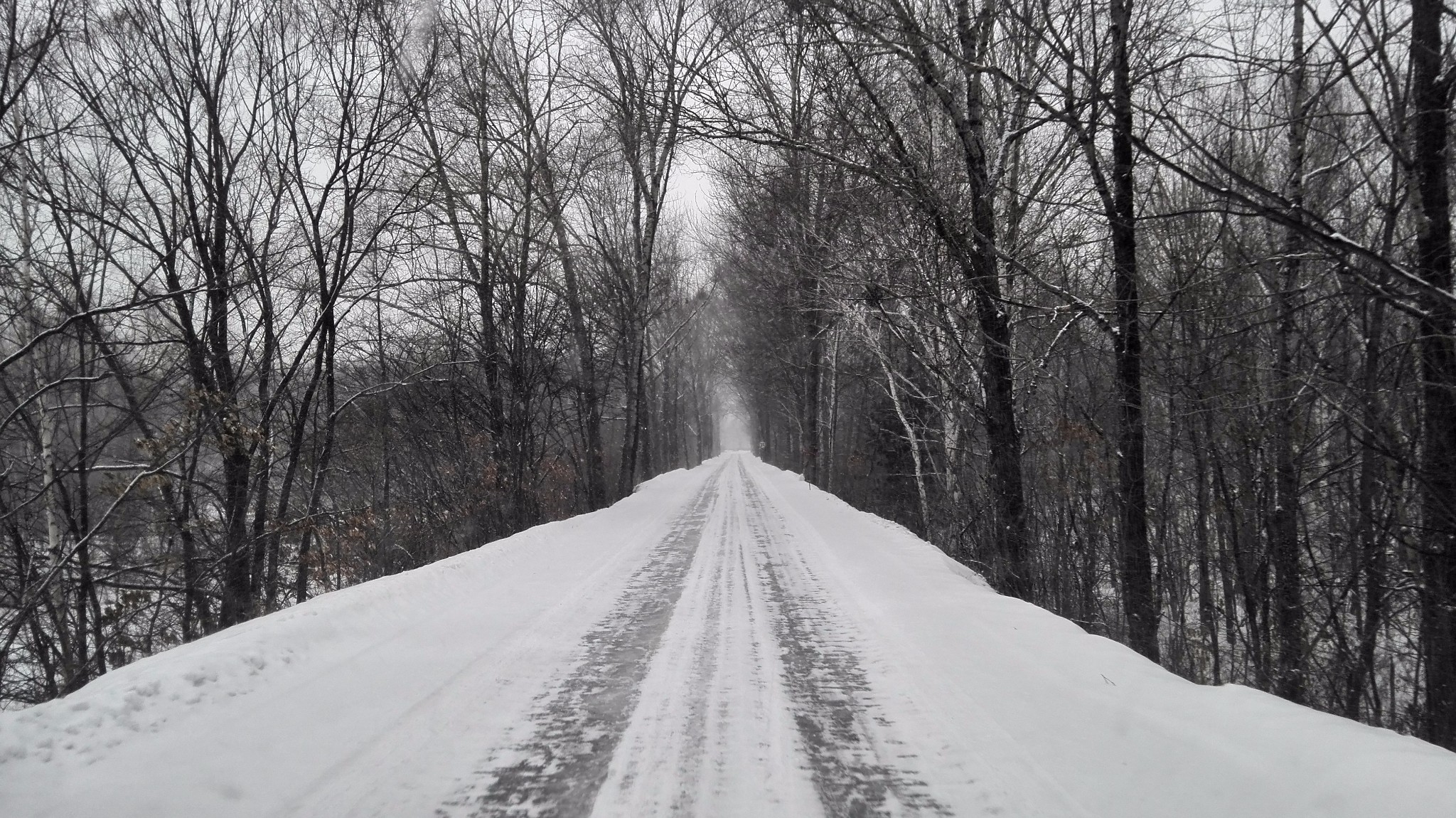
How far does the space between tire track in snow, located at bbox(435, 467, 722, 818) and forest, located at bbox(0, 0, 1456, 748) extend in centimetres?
398

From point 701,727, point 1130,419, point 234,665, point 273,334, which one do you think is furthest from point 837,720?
point 273,334

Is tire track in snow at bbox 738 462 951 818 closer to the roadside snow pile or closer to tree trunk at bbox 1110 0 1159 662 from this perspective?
the roadside snow pile

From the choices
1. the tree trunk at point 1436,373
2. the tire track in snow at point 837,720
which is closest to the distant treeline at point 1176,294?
the tree trunk at point 1436,373

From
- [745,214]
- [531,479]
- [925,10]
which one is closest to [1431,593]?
[925,10]

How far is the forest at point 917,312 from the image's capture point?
203 inches

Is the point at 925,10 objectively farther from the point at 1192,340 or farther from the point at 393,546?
the point at 393,546

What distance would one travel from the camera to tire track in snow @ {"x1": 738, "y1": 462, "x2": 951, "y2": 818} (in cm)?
275

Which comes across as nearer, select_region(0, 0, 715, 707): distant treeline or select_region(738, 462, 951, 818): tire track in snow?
select_region(738, 462, 951, 818): tire track in snow

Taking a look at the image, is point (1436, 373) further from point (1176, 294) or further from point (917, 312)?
point (917, 312)

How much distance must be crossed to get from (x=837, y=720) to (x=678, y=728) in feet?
2.68

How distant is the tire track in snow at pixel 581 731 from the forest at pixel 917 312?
3.98m

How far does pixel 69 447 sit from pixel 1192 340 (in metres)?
16.8

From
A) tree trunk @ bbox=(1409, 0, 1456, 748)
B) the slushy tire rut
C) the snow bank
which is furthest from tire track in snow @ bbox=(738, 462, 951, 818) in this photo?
tree trunk @ bbox=(1409, 0, 1456, 748)

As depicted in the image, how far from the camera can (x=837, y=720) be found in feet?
11.6
